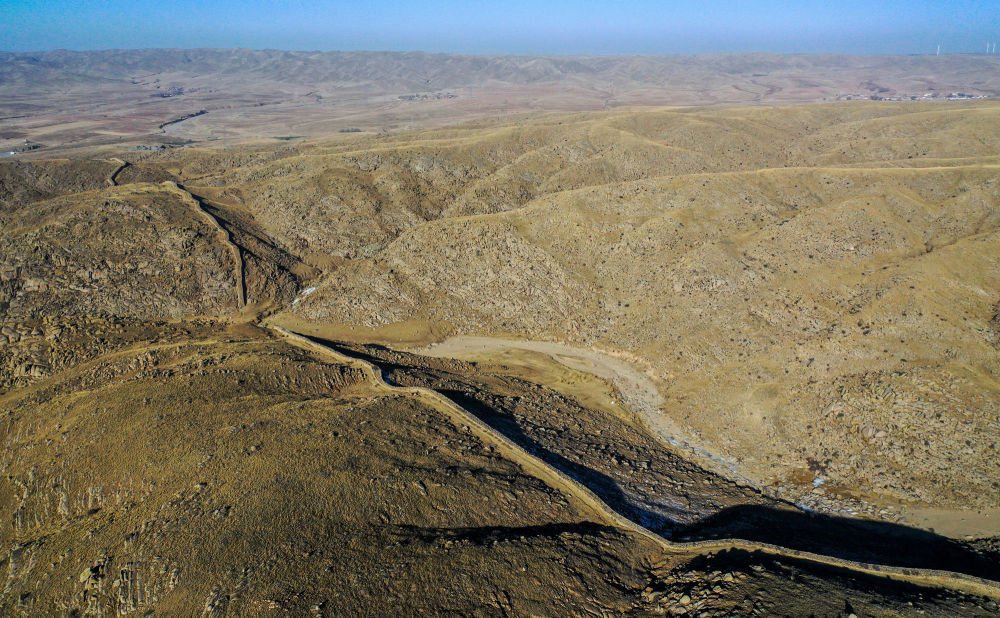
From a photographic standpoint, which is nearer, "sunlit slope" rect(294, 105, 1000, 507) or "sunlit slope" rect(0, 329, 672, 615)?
"sunlit slope" rect(0, 329, 672, 615)

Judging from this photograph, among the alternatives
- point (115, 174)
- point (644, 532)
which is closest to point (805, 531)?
point (644, 532)

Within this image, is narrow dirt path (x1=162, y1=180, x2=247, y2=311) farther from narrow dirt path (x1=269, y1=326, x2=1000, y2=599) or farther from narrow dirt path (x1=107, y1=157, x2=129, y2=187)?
narrow dirt path (x1=269, y1=326, x2=1000, y2=599)

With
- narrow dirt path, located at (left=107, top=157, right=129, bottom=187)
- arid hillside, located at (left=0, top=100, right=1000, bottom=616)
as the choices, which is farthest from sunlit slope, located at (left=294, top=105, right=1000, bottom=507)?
narrow dirt path, located at (left=107, top=157, right=129, bottom=187)

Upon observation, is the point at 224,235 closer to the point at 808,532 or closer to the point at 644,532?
the point at 644,532

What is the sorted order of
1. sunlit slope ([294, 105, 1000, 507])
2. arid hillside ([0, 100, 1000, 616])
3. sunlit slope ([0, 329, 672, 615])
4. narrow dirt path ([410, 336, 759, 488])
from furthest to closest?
narrow dirt path ([410, 336, 759, 488]) < sunlit slope ([294, 105, 1000, 507]) < arid hillside ([0, 100, 1000, 616]) < sunlit slope ([0, 329, 672, 615])

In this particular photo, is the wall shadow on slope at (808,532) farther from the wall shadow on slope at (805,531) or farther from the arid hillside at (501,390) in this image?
the arid hillside at (501,390)

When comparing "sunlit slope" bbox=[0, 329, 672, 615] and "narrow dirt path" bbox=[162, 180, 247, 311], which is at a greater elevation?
"narrow dirt path" bbox=[162, 180, 247, 311]

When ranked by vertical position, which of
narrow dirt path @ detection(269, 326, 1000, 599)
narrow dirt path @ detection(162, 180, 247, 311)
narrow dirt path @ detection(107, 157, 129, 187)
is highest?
narrow dirt path @ detection(107, 157, 129, 187)
